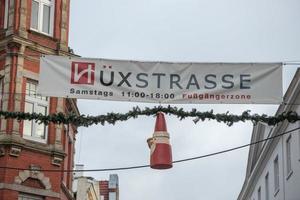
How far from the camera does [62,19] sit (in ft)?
122

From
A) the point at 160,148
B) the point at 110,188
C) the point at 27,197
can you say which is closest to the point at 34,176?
the point at 27,197

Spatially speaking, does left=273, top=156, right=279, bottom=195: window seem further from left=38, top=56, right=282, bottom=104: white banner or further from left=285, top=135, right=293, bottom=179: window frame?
left=38, top=56, right=282, bottom=104: white banner

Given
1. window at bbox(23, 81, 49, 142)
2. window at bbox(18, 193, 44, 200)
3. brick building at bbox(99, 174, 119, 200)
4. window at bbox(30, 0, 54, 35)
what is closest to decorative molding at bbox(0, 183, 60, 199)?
window at bbox(18, 193, 44, 200)

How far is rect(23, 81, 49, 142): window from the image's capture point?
3447 centimetres

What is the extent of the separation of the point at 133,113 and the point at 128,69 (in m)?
1.14

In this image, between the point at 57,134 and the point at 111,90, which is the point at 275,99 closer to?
the point at 111,90

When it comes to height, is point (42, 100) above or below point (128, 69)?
above

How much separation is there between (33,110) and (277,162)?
1476cm

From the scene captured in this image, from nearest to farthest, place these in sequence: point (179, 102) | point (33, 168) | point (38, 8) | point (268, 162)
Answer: point (179, 102), point (33, 168), point (38, 8), point (268, 162)

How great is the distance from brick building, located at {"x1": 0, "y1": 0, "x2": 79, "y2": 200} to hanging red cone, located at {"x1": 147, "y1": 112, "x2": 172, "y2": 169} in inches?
510

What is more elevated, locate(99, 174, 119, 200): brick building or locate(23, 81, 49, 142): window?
locate(99, 174, 119, 200): brick building

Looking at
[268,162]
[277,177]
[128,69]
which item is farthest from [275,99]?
[268,162]

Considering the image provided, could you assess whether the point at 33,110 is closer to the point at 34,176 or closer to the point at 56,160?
the point at 56,160

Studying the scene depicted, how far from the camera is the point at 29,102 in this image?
34.8m
